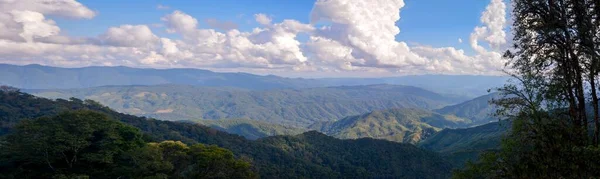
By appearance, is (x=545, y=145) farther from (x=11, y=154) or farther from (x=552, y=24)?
(x=11, y=154)

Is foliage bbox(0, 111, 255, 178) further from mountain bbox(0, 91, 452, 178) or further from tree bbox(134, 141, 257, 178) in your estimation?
mountain bbox(0, 91, 452, 178)

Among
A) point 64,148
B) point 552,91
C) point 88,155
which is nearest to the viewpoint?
point 552,91

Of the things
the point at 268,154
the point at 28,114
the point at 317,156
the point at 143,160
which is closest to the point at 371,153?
the point at 317,156

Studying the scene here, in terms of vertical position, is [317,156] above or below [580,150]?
below

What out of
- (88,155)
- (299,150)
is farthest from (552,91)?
(299,150)

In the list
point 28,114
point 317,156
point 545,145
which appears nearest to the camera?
point 545,145

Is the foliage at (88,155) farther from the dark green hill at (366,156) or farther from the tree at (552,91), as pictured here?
the dark green hill at (366,156)

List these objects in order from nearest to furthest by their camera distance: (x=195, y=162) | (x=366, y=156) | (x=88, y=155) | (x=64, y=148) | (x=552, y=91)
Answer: (x=552, y=91)
(x=64, y=148)
(x=88, y=155)
(x=195, y=162)
(x=366, y=156)

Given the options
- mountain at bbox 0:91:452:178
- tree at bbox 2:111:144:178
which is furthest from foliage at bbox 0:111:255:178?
mountain at bbox 0:91:452:178

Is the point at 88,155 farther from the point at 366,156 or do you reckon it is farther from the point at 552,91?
the point at 366,156
